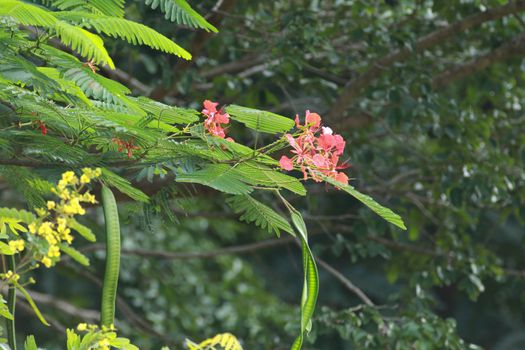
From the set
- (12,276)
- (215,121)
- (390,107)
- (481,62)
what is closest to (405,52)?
(390,107)

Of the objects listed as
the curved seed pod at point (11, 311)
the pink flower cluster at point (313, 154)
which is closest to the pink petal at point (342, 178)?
the pink flower cluster at point (313, 154)

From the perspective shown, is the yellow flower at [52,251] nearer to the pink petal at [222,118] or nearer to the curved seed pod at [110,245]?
the curved seed pod at [110,245]

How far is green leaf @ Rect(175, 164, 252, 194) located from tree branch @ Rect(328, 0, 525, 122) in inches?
90.2

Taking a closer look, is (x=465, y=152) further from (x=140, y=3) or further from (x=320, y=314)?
(x=140, y=3)

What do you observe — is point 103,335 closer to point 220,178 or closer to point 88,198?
point 88,198

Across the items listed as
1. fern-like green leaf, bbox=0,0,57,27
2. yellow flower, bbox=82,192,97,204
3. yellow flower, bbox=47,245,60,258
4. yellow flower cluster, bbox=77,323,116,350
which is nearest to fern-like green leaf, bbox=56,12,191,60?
fern-like green leaf, bbox=0,0,57,27

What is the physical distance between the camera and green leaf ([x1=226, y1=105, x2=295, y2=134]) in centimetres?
186

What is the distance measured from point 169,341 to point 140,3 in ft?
5.53

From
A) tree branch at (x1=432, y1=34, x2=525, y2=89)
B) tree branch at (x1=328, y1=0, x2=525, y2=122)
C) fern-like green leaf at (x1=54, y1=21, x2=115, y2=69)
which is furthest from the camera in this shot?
tree branch at (x1=432, y1=34, x2=525, y2=89)

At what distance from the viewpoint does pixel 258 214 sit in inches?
81.7

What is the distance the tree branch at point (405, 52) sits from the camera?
13.4 ft

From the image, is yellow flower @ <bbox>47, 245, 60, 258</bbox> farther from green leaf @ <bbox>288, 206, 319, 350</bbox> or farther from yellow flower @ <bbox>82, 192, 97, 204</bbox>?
green leaf @ <bbox>288, 206, 319, 350</bbox>

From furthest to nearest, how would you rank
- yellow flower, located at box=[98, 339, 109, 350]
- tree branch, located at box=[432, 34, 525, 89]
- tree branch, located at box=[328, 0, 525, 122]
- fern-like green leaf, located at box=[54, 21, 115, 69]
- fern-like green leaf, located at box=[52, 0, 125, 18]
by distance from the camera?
1. tree branch, located at box=[432, 34, 525, 89]
2. tree branch, located at box=[328, 0, 525, 122]
3. fern-like green leaf, located at box=[52, 0, 125, 18]
4. yellow flower, located at box=[98, 339, 109, 350]
5. fern-like green leaf, located at box=[54, 21, 115, 69]

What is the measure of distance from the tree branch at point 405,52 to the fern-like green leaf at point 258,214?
208 cm
